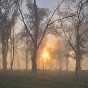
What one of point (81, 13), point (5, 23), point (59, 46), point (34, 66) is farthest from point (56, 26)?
point (59, 46)

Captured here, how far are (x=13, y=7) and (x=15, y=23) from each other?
579cm

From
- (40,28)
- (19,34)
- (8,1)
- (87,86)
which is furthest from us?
(19,34)

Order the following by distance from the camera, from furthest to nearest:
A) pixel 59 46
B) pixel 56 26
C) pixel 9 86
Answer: pixel 59 46
pixel 56 26
pixel 9 86

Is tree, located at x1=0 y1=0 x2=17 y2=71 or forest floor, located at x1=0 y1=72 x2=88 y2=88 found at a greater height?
tree, located at x1=0 y1=0 x2=17 y2=71

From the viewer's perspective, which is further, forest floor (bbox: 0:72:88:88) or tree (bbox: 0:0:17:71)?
tree (bbox: 0:0:17:71)

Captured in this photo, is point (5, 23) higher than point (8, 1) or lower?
lower

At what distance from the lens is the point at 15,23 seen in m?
47.7

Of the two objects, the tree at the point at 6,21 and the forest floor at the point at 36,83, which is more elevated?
the tree at the point at 6,21

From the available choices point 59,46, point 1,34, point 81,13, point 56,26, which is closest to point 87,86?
point 81,13

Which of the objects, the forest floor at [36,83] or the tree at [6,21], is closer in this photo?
the forest floor at [36,83]

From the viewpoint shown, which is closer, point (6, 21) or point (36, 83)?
point (36, 83)

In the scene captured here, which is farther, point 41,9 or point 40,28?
point 40,28

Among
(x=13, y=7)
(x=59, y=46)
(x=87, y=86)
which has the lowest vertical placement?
(x=87, y=86)

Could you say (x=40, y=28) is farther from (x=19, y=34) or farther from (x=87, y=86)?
(x=87, y=86)
